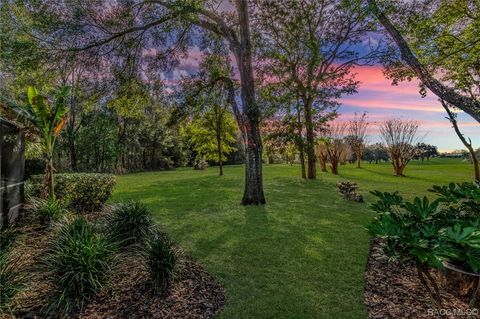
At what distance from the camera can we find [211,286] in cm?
436

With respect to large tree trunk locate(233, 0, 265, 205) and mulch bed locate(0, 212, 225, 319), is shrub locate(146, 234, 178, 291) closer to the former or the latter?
mulch bed locate(0, 212, 225, 319)

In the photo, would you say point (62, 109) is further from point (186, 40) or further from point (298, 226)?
point (298, 226)

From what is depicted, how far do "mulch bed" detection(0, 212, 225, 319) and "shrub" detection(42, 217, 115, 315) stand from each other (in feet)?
0.46

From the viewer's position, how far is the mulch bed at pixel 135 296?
3.54 m

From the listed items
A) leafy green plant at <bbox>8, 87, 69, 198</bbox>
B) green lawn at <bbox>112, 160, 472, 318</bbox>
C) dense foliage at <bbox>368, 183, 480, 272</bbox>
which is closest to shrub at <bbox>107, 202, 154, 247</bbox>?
green lawn at <bbox>112, 160, 472, 318</bbox>

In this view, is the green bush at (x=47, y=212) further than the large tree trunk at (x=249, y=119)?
No

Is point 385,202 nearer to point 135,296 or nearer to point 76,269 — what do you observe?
point 135,296

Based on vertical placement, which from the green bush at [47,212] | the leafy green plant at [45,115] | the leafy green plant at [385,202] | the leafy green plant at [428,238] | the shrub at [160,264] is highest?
the leafy green plant at [45,115]

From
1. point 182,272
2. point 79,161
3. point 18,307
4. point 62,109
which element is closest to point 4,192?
point 62,109

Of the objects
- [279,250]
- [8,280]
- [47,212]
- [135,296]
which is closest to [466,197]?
[279,250]

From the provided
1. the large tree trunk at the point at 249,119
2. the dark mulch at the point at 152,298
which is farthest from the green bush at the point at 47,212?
the large tree trunk at the point at 249,119

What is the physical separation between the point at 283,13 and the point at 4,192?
14831 mm

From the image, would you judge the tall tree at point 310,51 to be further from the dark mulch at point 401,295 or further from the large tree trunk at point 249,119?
the dark mulch at point 401,295

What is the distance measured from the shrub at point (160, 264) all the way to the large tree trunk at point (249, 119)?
620 cm
